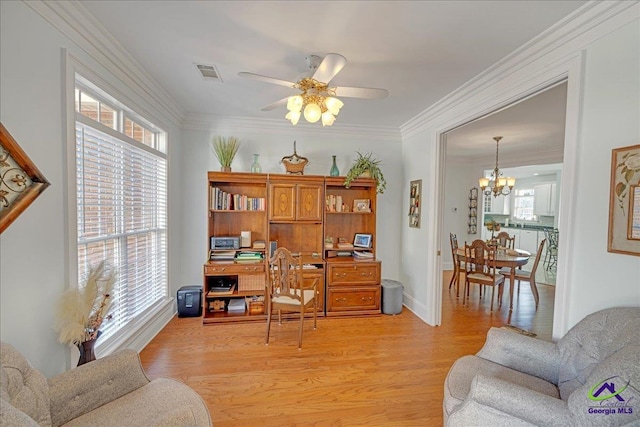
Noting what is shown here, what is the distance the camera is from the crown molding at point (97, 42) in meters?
1.59

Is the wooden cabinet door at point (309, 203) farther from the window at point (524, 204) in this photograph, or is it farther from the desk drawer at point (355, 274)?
the window at point (524, 204)

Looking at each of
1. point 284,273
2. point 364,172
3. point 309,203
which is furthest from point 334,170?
point 284,273

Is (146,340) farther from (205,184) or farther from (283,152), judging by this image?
(283,152)

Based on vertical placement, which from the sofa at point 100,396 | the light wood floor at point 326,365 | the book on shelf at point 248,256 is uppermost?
the book on shelf at point 248,256

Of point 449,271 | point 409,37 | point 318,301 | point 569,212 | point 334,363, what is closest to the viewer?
point 569,212

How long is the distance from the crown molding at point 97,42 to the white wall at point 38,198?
0.06 meters

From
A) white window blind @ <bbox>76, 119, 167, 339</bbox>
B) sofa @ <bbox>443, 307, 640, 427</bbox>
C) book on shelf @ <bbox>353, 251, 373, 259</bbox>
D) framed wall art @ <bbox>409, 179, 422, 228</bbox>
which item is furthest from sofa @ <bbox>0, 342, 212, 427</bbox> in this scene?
framed wall art @ <bbox>409, 179, 422, 228</bbox>

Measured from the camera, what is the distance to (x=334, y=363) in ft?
8.53

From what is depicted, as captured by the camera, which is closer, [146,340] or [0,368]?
[0,368]

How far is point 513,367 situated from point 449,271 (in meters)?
5.16

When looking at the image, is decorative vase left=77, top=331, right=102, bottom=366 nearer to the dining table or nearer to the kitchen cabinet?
the dining table

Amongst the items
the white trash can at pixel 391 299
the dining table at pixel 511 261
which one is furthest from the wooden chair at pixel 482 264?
the white trash can at pixel 391 299

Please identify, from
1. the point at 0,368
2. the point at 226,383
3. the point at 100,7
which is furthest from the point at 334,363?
the point at 100,7

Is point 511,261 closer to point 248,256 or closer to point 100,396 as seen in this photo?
point 248,256
